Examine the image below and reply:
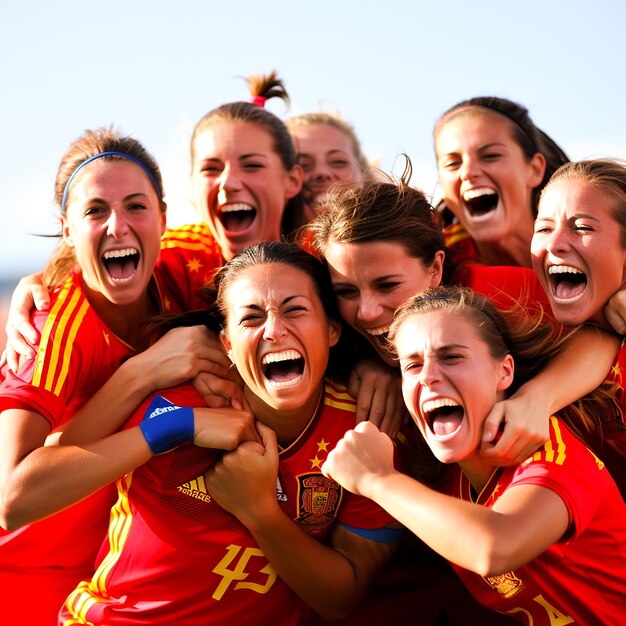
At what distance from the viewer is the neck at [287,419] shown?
11.9 ft

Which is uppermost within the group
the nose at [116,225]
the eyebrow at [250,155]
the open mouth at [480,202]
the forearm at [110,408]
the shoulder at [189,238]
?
the eyebrow at [250,155]

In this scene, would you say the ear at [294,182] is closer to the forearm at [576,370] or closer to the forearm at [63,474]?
the forearm at [576,370]

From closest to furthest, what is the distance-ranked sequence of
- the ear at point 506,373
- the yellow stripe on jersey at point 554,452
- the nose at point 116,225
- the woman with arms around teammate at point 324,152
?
the yellow stripe on jersey at point 554,452
the ear at point 506,373
the nose at point 116,225
the woman with arms around teammate at point 324,152

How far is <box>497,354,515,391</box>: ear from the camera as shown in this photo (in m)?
3.25

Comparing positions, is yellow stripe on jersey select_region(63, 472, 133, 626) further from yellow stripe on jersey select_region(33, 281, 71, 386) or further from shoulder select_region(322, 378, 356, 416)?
shoulder select_region(322, 378, 356, 416)

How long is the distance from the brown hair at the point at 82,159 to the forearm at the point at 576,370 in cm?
187

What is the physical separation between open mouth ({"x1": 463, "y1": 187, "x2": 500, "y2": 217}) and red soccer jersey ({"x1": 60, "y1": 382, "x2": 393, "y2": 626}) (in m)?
1.76

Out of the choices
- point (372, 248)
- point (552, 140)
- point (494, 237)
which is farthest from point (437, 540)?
point (552, 140)

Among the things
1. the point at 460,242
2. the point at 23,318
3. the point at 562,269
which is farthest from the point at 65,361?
the point at 460,242

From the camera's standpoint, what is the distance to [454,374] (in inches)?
122

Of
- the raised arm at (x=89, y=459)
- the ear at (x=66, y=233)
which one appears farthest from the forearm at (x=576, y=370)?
the ear at (x=66, y=233)

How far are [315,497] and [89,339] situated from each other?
3.47ft

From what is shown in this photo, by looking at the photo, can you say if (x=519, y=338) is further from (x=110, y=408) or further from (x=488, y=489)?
(x=110, y=408)

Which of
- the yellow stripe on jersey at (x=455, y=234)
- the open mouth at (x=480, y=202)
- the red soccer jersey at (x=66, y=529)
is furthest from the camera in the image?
the yellow stripe on jersey at (x=455, y=234)
